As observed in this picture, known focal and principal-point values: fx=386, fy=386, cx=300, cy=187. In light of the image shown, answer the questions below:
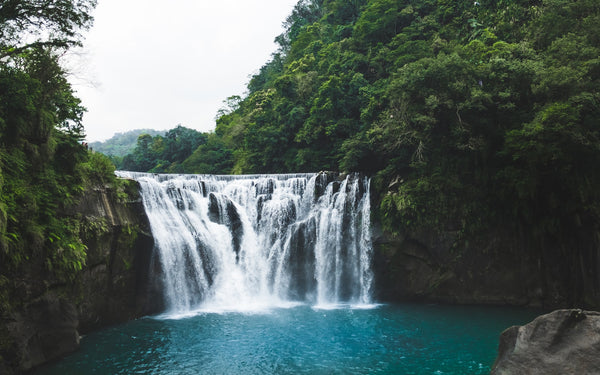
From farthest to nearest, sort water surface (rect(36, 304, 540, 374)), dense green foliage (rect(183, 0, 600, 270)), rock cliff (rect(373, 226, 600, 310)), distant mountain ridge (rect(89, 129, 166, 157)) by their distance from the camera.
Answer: distant mountain ridge (rect(89, 129, 166, 157)) < rock cliff (rect(373, 226, 600, 310)) < dense green foliage (rect(183, 0, 600, 270)) < water surface (rect(36, 304, 540, 374))

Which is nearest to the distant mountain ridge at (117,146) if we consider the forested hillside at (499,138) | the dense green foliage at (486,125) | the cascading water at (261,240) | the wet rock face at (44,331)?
the cascading water at (261,240)

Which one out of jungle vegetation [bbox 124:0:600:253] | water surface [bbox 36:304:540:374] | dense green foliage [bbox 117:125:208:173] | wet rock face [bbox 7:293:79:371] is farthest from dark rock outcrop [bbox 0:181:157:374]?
dense green foliage [bbox 117:125:208:173]

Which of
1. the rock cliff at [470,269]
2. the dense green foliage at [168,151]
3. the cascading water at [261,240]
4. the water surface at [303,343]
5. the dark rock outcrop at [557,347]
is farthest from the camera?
the dense green foliage at [168,151]

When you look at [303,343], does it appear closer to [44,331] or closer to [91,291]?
[44,331]

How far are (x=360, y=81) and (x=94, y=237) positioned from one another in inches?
680

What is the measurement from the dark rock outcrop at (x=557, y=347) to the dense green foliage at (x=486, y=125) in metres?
9.77

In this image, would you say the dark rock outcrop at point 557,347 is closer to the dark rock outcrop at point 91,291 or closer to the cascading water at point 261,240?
the dark rock outcrop at point 91,291

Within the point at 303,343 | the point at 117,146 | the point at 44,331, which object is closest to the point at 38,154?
the point at 44,331

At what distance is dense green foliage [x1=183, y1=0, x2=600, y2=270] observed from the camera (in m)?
14.5

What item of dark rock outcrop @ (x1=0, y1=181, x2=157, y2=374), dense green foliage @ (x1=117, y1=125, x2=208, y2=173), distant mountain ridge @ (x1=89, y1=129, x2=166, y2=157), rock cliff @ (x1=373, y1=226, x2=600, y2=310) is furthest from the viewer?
distant mountain ridge @ (x1=89, y1=129, x2=166, y2=157)

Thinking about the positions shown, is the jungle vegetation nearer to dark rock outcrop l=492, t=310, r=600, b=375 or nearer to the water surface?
the water surface

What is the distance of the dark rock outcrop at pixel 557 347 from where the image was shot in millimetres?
5804

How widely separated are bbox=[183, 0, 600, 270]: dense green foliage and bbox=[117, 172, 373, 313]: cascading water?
2081 mm

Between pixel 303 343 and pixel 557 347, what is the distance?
23.9 ft
